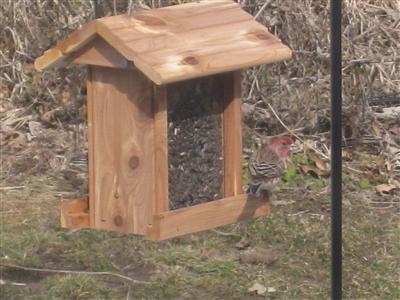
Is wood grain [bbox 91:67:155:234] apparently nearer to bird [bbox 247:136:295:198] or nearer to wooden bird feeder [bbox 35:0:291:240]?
wooden bird feeder [bbox 35:0:291:240]

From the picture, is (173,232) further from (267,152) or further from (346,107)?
(346,107)

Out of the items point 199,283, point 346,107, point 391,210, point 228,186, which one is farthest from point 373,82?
point 228,186

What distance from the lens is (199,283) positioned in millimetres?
5121

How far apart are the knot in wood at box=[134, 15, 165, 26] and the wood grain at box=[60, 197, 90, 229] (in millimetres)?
640

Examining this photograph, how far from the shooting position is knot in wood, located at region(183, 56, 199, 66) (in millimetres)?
3383

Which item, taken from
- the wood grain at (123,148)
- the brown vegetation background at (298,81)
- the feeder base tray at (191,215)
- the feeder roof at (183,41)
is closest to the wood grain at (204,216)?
the feeder base tray at (191,215)

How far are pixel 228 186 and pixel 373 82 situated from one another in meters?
2.94

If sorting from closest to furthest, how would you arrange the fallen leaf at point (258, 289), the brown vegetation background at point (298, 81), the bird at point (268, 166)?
the bird at point (268, 166)
the fallen leaf at point (258, 289)
the brown vegetation background at point (298, 81)

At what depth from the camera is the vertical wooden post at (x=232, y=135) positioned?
3816mm

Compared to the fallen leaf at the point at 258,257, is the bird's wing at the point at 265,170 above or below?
above

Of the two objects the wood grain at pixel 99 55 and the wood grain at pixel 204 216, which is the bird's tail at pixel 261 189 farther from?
the wood grain at pixel 99 55

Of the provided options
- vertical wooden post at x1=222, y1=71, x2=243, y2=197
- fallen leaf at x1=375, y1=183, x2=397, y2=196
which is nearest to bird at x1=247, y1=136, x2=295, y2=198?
vertical wooden post at x1=222, y1=71, x2=243, y2=197

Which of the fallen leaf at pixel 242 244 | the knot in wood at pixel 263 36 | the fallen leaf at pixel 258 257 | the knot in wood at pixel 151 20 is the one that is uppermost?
the knot in wood at pixel 151 20

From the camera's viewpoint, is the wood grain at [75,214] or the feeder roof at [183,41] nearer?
the feeder roof at [183,41]
